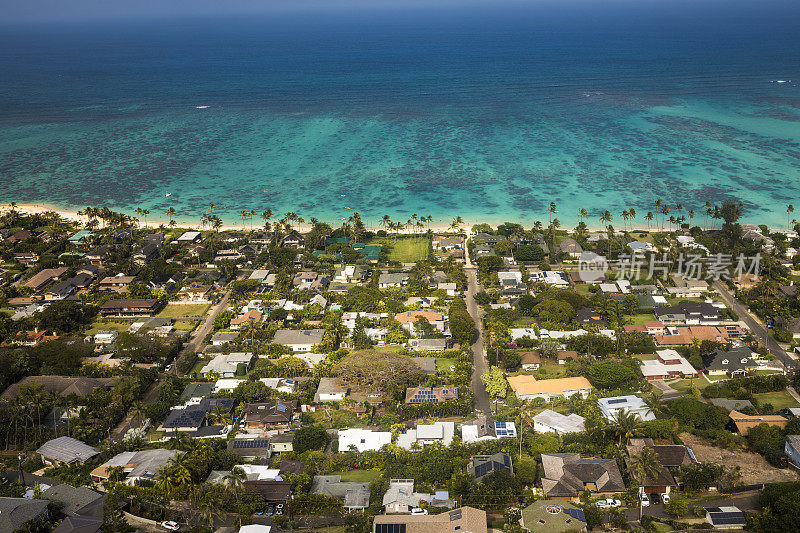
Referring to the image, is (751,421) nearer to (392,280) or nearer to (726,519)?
(726,519)

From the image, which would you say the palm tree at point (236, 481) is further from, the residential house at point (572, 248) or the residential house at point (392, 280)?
the residential house at point (572, 248)

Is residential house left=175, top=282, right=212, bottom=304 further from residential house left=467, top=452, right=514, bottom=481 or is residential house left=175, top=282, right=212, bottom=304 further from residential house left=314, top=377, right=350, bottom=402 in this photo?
residential house left=467, top=452, right=514, bottom=481

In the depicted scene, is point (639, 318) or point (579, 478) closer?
point (579, 478)

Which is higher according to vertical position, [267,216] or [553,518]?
[267,216]

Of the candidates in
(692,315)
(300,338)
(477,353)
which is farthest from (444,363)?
(692,315)

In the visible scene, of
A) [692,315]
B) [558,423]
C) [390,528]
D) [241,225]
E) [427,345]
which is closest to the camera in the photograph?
[390,528]

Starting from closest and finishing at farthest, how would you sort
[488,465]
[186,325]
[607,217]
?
[488,465] → [186,325] → [607,217]

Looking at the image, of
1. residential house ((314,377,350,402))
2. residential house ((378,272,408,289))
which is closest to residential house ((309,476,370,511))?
residential house ((314,377,350,402))

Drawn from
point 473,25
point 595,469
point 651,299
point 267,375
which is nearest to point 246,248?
point 267,375
